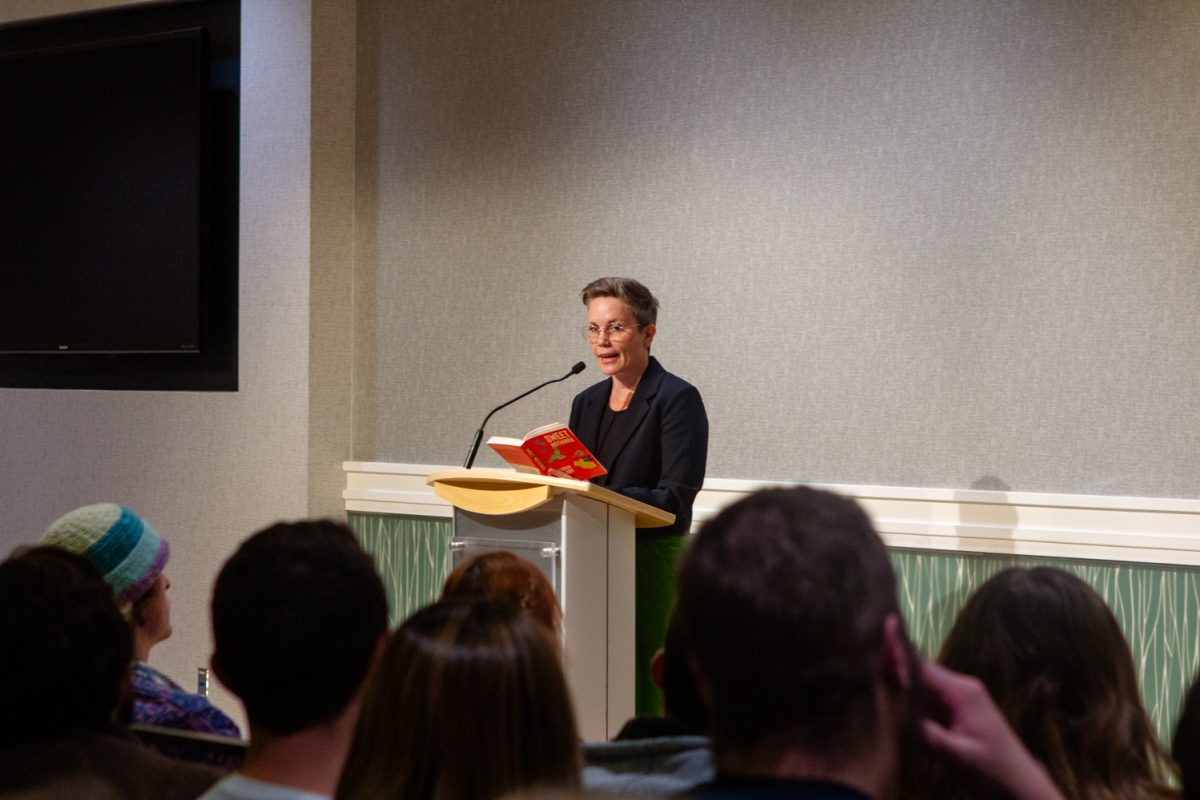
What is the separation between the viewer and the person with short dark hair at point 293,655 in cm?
133

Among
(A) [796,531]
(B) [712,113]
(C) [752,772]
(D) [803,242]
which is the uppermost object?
(B) [712,113]

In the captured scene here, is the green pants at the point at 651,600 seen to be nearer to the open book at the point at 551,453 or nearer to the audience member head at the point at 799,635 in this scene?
the open book at the point at 551,453

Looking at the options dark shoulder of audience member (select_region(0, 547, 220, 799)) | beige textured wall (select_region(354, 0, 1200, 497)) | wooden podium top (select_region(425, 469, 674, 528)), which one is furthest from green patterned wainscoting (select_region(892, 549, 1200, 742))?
dark shoulder of audience member (select_region(0, 547, 220, 799))

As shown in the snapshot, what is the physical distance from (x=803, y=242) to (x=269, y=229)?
2.13 meters

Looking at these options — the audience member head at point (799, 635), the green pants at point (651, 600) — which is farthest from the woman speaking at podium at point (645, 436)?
the audience member head at point (799, 635)

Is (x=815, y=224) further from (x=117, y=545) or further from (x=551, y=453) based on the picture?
(x=117, y=545)

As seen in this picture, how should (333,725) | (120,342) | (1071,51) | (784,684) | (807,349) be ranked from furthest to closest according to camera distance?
(120,342) → (807,349) → (1071,51) → (333,725) → (784,684)

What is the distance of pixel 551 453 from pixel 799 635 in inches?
92.6

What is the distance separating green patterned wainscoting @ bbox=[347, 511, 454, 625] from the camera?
481 centimetres

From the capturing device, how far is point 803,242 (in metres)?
4.18

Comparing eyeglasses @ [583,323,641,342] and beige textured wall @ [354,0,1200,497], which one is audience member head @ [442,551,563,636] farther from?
beige textured wall @ [354,0,1200,497]

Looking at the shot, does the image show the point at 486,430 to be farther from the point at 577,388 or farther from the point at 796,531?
the point at 796,531

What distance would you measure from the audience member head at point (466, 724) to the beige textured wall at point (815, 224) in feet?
9.80

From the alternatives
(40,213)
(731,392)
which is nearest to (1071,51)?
(731,392)
